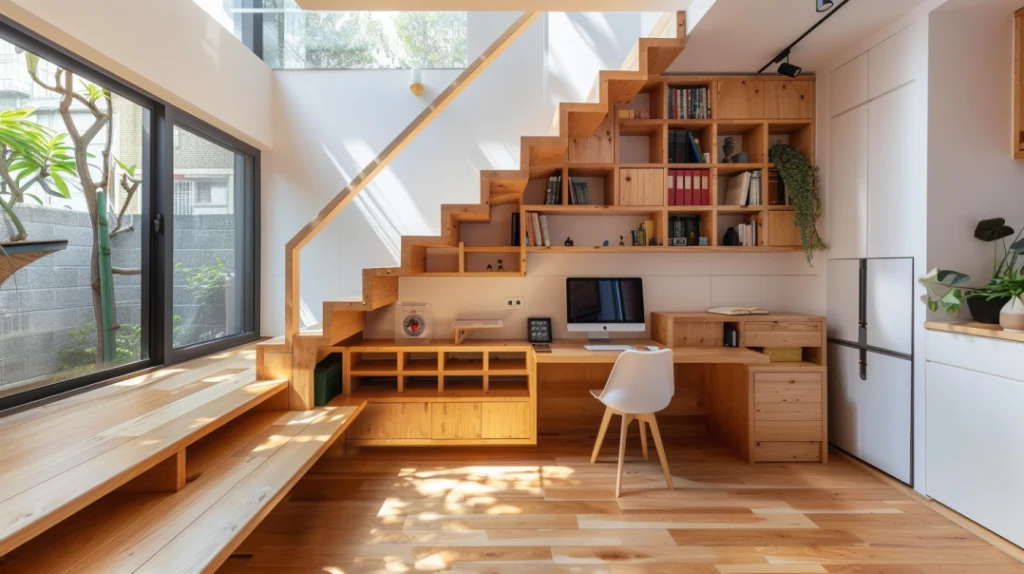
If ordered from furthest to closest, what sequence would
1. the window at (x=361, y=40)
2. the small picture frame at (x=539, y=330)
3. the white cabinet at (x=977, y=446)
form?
1. the window at (x=361, y=40)
2. the small picture frame at (x=539, y=330)
3. the white cabinet at (x=977, y=446)

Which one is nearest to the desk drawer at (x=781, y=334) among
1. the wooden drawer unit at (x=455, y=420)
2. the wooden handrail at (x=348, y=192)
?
the wooden drawer unit at (x=455, y=420)

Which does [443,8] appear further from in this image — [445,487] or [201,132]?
[445,487]

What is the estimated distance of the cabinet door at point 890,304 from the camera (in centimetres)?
288

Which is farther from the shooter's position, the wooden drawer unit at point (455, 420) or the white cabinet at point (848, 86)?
the wooden drawer unit at point (455, 420)

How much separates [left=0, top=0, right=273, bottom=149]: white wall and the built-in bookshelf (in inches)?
78.7

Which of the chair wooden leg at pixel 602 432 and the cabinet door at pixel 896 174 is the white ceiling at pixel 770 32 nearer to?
the cabinet door at pixel 896 174

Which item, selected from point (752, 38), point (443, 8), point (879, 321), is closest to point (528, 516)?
point (879, 321)

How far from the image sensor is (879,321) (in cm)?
310

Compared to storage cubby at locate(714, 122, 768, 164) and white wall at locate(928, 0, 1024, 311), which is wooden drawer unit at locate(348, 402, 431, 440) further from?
white wall at locate(928, 0, 1024, 311)

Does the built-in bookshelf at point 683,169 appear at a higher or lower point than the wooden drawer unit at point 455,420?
higher

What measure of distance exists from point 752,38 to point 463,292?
2689 mm

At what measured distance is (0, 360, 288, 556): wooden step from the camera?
143 cm

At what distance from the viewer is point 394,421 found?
3.37m

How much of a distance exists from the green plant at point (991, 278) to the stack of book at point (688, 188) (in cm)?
149
